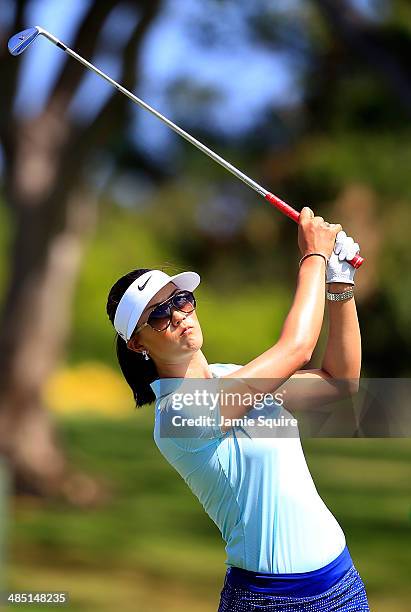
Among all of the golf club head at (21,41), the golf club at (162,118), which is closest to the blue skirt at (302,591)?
the golf club at (162,118)

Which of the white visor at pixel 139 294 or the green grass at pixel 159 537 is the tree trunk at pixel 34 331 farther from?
the white visor at pixel 139 294

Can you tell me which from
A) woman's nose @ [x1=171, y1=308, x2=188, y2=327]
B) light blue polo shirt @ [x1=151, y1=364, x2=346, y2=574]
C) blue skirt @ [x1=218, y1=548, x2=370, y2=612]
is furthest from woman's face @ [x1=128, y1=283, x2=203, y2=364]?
blue skirt @ [x1=218, y1=548, x2=370, y2=612]

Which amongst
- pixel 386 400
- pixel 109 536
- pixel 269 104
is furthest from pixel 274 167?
pixel 386 400

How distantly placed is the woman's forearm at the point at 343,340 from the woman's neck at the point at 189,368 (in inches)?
11.1

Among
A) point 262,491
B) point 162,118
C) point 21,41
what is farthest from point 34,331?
point 262,491

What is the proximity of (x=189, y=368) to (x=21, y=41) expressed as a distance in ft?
3.28

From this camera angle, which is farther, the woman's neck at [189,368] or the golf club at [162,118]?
the golf club at [162,118]

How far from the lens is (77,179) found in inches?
381

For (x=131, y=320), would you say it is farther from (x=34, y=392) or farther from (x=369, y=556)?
(x=34, y=392)

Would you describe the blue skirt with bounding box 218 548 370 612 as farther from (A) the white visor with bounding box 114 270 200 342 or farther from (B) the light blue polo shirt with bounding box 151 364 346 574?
(A) the white visor with bounding box 114 270 200 342

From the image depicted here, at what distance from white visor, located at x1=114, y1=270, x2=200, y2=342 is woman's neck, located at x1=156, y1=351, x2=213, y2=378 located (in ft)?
0.36

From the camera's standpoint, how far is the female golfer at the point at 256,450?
222cm

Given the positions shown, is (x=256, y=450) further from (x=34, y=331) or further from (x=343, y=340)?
(x=34, y=331)

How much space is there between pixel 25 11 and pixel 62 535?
4381 mm
